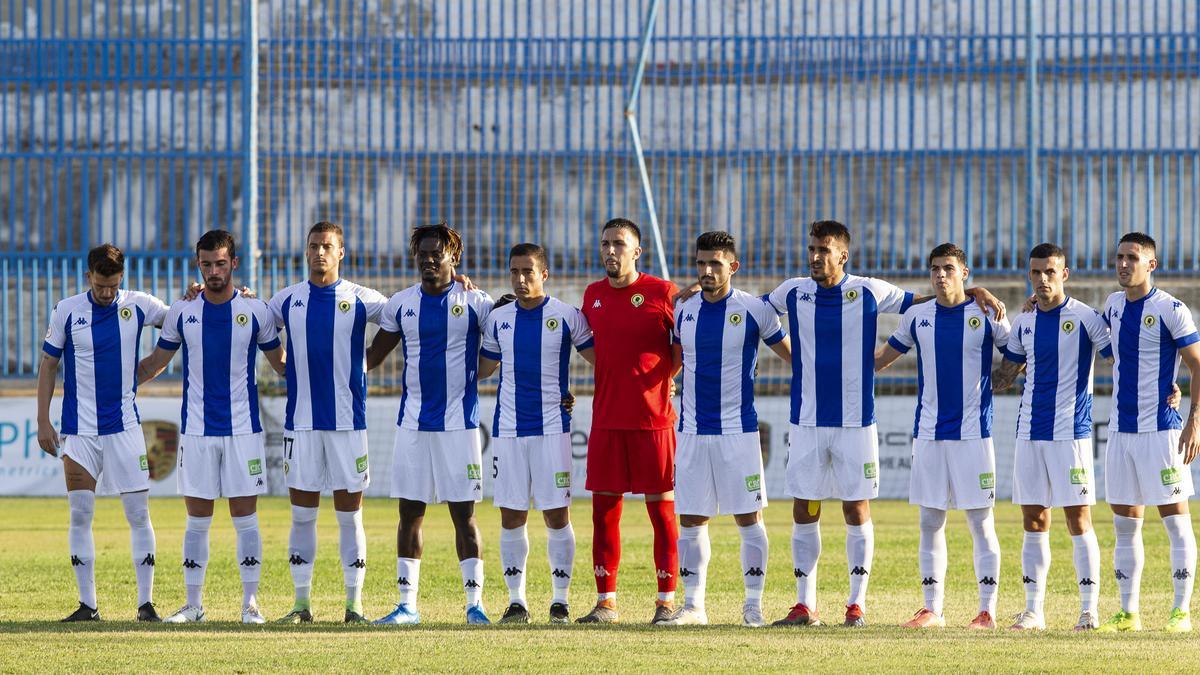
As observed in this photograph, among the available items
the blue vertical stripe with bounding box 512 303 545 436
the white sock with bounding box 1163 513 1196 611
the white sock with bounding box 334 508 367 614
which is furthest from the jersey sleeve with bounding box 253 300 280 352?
the white sock with bounding box 1163 513 1196 611

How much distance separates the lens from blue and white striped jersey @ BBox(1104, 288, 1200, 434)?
338 inches

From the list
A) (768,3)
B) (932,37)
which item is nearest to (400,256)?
(768,3)

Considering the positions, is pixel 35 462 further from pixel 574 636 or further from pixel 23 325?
pixel 574 636

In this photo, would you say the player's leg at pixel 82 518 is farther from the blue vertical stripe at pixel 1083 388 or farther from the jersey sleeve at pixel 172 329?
the blue vertical stripe at pixel 1083 388

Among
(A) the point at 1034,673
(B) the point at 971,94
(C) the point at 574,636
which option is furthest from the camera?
(B) the point at 971,94

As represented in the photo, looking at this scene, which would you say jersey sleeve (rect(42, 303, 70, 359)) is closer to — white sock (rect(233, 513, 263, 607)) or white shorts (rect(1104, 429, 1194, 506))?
white sock (rect(233, 513, 263, 607))

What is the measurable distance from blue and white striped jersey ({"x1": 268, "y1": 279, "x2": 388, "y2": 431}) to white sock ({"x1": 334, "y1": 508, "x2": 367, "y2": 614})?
1.56 feet

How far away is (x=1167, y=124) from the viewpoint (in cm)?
1820

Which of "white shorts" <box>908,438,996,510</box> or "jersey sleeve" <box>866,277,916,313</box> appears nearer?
"white shorts" <box>908,438,996,510</box>

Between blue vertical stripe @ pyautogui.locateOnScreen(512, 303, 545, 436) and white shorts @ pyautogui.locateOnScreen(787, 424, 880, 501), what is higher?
blue vertical stripe @ pyautogui.locateOnScreen(512, 303, 545, 436)

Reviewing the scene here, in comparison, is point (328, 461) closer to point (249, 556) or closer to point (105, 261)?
point (249, 556)

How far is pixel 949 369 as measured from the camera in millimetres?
8797

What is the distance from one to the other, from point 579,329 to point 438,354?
2.52ft

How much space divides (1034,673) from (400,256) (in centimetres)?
1224
